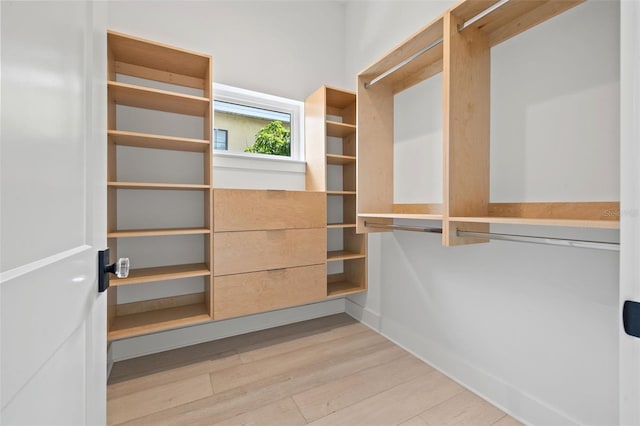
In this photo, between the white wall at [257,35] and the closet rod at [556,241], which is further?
the white wall at [257,35]

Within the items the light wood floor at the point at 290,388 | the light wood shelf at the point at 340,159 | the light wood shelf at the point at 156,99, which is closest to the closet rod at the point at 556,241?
the light wood floor at the point at 290,388

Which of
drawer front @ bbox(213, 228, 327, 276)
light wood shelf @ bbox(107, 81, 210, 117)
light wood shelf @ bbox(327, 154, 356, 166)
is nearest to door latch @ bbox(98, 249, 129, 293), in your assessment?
drawer front @ bbox(213, 228, 327, 276)

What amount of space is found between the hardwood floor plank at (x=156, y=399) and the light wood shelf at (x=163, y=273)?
0.62 m

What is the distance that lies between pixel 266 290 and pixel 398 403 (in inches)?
41.0

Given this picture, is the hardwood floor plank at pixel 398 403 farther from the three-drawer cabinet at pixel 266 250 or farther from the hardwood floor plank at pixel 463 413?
the three-drawer cabinet at pixel 266 250

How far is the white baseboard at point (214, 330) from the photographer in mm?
1929

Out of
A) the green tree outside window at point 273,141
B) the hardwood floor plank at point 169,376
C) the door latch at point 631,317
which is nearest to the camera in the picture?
the door latch at point 631,317

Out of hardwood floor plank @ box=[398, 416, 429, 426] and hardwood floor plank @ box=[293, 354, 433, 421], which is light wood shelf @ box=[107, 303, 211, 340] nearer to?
hardwood floor plank @ box=[293, 354, 433, 421]

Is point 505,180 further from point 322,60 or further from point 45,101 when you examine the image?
point 322,60

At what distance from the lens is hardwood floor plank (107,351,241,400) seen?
159 cm

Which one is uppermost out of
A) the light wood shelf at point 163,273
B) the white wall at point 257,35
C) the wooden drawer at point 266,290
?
the white wall at point 257,35

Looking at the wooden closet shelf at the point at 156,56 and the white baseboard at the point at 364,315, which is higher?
the wooden closet shelf at the point at 156,56

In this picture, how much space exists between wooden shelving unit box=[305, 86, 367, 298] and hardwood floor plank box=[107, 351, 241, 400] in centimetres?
88

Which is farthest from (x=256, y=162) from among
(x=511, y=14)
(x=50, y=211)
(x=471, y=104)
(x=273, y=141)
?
(x=50, y=211)
